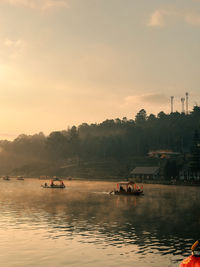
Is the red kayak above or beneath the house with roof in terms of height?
beneath

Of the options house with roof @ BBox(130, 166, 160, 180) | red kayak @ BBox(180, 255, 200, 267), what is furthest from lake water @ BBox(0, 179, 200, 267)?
house with roof @ BBox(130, 166, 160, 180)

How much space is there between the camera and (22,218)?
51281 millimetres

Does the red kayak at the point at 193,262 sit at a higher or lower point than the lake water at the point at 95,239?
higher

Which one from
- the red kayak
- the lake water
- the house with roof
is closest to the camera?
the red kayak

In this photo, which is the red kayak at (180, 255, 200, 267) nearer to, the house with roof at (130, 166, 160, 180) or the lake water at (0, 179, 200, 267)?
the lake water at (0, 179, 200, 267)

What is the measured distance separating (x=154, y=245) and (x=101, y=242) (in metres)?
4.84

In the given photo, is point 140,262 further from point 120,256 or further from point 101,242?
point 101,242

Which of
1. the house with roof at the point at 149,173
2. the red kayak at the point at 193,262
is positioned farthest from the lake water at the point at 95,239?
the house with roof at the point at 149,173

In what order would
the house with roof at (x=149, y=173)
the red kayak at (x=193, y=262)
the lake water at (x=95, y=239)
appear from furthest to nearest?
the house with roof at (x=149, y=173) → the lake water at (x=95, y=239) → the red kayak at (x=193, y=262)

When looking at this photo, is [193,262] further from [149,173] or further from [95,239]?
[149,173]

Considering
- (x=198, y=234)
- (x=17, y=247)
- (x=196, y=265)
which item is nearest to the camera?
(x=196, y=265)

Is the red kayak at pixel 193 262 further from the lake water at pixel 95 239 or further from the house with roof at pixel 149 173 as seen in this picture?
the house with roof at pixel 149 173

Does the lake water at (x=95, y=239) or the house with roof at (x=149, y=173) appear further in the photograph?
the house with roof at (x=149, y=173)

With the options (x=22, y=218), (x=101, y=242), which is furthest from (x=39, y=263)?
(x=22, y=218)
